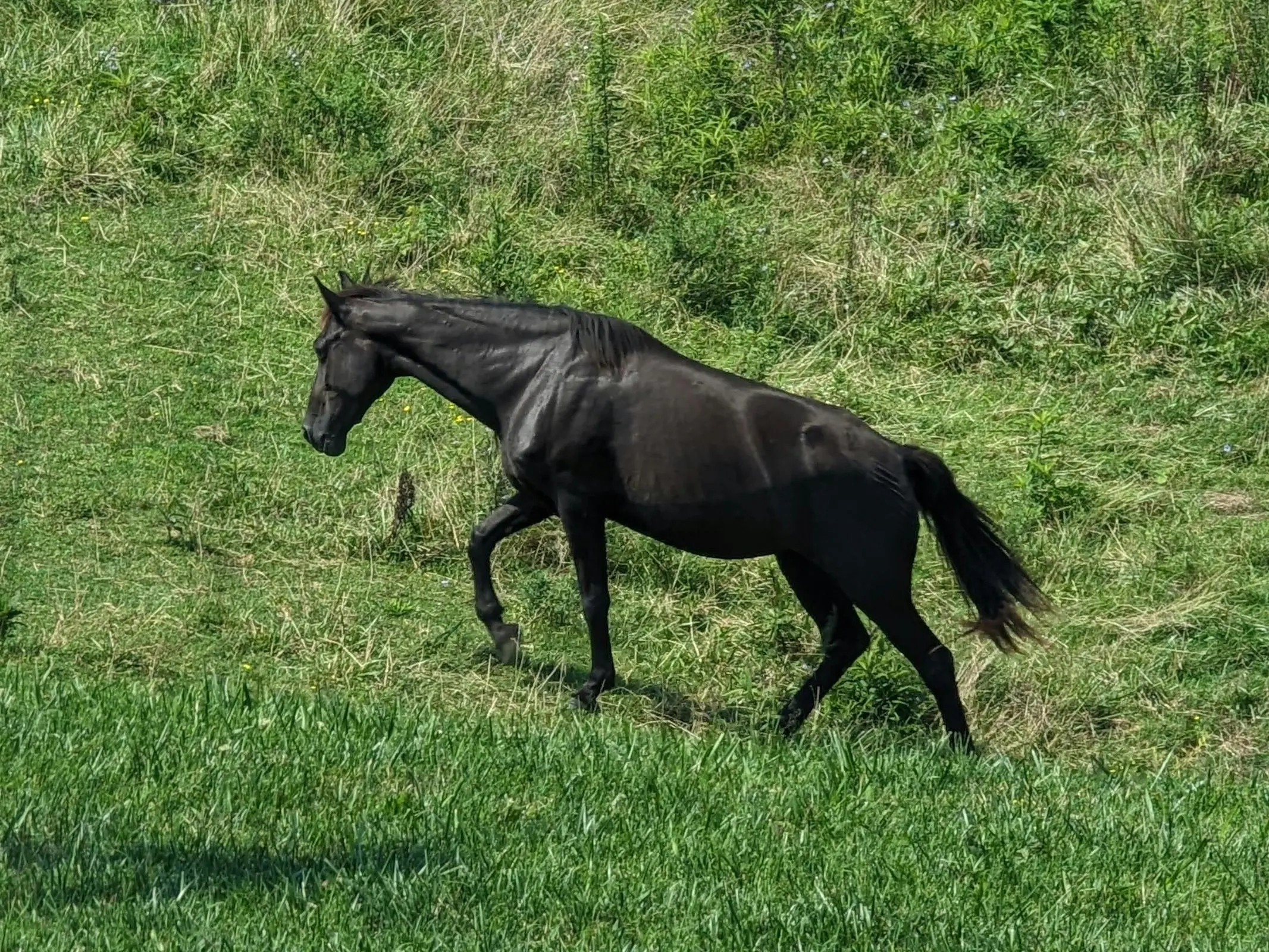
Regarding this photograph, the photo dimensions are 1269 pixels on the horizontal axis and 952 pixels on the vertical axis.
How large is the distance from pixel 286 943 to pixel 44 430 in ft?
21.2

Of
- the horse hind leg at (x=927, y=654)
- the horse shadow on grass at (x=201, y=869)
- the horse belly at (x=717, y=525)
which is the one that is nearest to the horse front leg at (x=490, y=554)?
the horse belly at (x=717, y=525)

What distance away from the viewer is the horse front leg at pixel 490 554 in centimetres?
852

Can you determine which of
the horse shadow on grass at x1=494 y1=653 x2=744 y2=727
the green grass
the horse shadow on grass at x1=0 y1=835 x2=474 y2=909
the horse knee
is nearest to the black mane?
the horse knee

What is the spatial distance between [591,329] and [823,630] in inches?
62.4

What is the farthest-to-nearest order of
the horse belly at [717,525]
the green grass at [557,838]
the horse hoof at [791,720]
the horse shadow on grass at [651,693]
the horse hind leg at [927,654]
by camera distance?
the horse shadow on grass at [651,693], the horse hoof at [791,720], the horse belly at [717,525], the horse hind leg at [927,654], the green grass at [557,838]

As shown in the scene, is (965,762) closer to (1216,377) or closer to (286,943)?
(286,943)

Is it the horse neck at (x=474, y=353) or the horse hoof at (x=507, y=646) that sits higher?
the horse neck at (x=474, y=353)

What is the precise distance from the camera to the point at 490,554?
28.4ft

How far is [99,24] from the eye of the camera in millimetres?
14805

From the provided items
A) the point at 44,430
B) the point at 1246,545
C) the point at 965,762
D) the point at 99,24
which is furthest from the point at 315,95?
the point at 965,762

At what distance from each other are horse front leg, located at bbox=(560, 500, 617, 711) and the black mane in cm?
63

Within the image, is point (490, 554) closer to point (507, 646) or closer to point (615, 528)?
point (507, 646)

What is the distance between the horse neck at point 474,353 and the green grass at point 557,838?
1.68m

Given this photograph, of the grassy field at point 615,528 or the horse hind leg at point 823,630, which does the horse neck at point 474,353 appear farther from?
the horse hind leg at point 823,630
